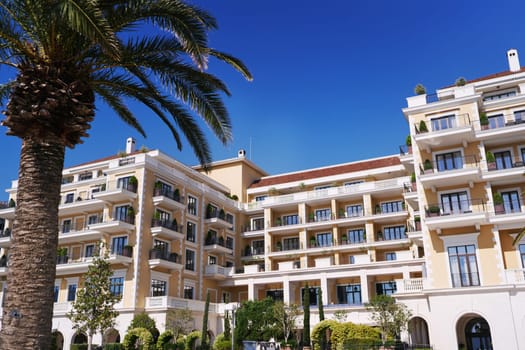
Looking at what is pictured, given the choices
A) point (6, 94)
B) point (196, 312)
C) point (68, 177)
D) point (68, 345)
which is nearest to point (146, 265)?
point (196, 312)

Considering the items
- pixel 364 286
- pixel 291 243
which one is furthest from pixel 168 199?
pixel 364 286

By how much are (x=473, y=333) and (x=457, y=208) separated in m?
7.35

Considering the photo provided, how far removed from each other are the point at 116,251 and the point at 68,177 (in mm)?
13988

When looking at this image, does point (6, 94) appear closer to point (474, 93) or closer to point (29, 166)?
point (29, 166)

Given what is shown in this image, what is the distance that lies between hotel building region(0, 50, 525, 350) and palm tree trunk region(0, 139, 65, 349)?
22.7m

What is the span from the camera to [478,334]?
2778 cm

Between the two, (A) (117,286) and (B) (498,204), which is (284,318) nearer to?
(A) (117,286)

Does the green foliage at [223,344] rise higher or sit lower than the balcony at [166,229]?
lower

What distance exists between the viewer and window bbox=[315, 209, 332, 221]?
149ft

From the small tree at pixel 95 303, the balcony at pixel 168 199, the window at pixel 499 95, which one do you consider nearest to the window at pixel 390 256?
the window at pixel 499 95

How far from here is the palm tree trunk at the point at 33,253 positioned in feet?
27.3

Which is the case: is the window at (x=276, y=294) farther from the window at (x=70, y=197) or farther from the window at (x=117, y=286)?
the window at (x=70, y=197)

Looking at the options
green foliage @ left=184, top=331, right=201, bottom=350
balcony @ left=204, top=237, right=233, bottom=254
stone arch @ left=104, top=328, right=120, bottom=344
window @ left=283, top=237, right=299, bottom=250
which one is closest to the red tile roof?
window @ left=283, top=237, right=299, bottom=250

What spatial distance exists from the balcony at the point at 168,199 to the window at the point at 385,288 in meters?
17.9
